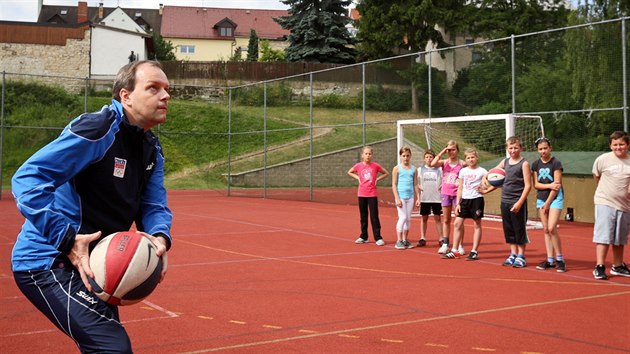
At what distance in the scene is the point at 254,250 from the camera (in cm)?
1136

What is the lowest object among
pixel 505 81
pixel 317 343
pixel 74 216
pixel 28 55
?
pixel 317 343

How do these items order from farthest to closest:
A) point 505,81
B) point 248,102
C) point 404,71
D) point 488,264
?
1. point 248,102
2. point 404,71
3. point 505,81
4. point 488,264

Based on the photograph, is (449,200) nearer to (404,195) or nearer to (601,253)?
(404,195)

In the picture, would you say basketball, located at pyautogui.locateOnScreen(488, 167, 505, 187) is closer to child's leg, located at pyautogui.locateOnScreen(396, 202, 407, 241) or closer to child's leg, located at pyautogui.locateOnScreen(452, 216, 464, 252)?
child's leg, located at pyautogui.locateOnScreen(452, 216, 464, 252)

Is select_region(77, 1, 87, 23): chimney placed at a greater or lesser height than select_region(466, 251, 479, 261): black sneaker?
greater

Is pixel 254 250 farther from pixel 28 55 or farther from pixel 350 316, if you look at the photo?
pixel 28 55

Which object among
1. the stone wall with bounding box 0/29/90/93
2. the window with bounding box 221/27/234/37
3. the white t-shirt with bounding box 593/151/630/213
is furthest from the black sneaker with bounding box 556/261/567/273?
the window with bounding box 221/27/234/37

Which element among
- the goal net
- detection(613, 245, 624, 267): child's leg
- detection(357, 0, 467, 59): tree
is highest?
detection(357, 0, 467, 59): tree

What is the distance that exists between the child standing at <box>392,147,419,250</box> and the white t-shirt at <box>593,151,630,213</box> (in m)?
3.73

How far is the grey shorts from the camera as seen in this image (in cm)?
868

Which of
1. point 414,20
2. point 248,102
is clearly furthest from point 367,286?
point 414,20

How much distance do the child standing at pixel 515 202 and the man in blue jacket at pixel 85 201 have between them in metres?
7.25

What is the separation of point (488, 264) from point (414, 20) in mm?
33444

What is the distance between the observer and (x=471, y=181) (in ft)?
34.1
